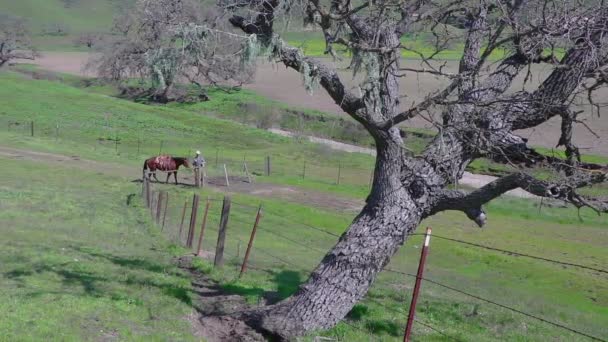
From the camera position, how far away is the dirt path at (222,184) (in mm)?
31719

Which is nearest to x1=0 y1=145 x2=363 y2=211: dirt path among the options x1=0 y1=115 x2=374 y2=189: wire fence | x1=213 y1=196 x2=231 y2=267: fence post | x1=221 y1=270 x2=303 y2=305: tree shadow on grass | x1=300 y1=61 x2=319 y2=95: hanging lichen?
x1=0 y1=115 x2=374 y2=189: wire fence

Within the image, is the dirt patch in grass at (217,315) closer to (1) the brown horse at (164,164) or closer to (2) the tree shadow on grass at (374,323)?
(2) the tree shadow on grass at (374,323)

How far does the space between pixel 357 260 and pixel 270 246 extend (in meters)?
10.2

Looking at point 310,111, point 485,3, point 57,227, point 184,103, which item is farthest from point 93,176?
point 184,103

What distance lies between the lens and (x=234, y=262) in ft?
50.4

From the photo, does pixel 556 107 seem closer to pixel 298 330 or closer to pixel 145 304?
pixel 298 330

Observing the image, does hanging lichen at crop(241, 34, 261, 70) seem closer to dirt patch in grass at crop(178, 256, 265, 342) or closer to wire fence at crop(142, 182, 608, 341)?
wire fence at crop(142, 182, 608, 341)

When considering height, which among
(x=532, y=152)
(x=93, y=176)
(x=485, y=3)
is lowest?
(x=93, y=176)

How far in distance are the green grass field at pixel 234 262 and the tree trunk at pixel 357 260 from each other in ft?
1.50

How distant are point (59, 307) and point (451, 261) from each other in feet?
48.3

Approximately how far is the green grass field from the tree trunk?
0.46 m

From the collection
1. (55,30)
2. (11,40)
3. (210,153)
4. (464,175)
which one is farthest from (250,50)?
(55,30)

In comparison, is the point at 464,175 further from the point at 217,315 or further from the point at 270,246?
the point at 217,315

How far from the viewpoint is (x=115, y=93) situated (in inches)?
3246
